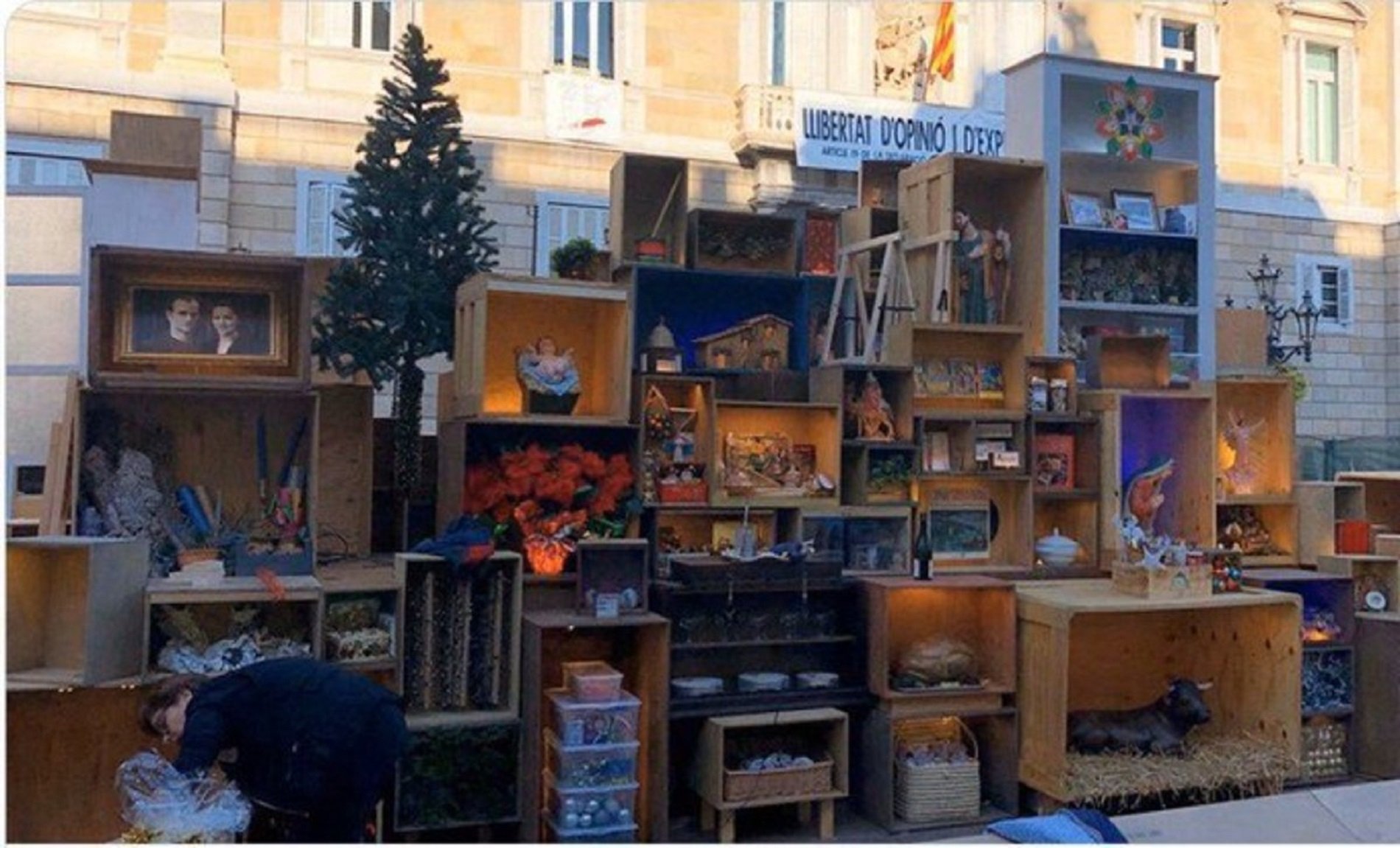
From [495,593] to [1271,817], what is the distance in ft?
9.08

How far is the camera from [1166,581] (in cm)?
487

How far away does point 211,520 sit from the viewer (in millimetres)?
4418

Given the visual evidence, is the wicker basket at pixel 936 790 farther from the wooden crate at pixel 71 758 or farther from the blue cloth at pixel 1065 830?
the wooden crate at pixel 71 758

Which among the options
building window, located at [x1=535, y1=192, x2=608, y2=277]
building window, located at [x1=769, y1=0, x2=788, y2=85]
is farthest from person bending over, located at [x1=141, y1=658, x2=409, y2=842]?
building window, located at [x1=769, y1=0, x2=788, y2=85]

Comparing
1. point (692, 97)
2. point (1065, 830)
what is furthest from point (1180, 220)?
point (692, 97)

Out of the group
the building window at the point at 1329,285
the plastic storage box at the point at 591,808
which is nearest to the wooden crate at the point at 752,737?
the plastic storage box at the point at 591,808

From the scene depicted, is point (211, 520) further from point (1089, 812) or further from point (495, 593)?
point (1089, 812)

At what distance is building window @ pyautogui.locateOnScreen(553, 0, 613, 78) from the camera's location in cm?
1122

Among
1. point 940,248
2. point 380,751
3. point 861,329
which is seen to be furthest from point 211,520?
point 940,248

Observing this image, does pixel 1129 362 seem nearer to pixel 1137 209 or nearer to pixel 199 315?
pixel 1137 209

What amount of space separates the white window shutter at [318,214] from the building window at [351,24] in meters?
1.26

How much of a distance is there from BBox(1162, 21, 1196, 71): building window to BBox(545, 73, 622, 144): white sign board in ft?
22.0

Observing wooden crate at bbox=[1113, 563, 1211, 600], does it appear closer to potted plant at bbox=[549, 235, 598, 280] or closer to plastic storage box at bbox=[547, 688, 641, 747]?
plastic storage box at bbox=[547, 688, 641, 747]

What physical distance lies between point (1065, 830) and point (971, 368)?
3540mm
